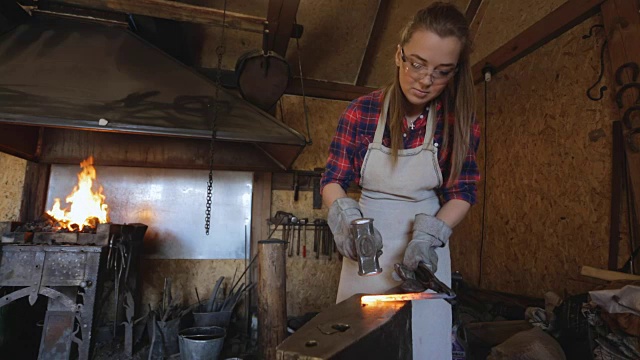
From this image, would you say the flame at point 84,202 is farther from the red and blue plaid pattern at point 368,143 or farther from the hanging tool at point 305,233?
the red and blue plaid pattern at point 368,143

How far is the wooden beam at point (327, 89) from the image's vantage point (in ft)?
12.2

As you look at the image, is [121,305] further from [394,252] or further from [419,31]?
[419,31]

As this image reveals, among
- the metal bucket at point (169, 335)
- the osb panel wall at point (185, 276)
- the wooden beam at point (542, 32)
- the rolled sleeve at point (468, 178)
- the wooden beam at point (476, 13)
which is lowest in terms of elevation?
the metal bucket at point (169, 335)

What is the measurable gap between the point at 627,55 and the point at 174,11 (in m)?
3.05

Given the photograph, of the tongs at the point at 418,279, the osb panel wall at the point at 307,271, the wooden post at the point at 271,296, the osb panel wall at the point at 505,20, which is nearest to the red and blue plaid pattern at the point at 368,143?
the tongs at the point at 418,279

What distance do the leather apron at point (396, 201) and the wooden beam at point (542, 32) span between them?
201 centimetres

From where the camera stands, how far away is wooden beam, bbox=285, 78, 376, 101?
3709 mm

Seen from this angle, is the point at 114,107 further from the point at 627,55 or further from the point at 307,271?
the point at 627,55

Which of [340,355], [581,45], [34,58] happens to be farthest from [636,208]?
[34,58]

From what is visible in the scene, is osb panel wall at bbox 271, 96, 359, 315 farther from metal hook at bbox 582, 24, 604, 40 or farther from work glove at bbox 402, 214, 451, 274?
work glove at bbox 402, 214, 451, 274

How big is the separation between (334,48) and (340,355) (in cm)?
359

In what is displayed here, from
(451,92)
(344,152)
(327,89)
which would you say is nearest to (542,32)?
(327,89)

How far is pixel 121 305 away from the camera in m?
2.79

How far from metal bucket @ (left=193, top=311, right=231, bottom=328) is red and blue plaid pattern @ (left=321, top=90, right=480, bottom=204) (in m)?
2.02
